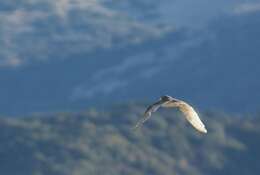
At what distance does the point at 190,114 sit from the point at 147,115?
9.08 feet

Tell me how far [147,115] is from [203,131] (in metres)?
2.12

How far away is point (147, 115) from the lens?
1676 inches

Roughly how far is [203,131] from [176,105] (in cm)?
108

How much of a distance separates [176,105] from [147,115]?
4.46 ft

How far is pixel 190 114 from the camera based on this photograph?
45.0 metres

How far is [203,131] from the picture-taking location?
144 ft

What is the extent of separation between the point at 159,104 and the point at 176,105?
1.11 m

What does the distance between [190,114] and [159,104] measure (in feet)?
8.52

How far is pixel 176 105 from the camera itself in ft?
143

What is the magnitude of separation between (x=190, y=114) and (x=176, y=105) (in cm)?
150
